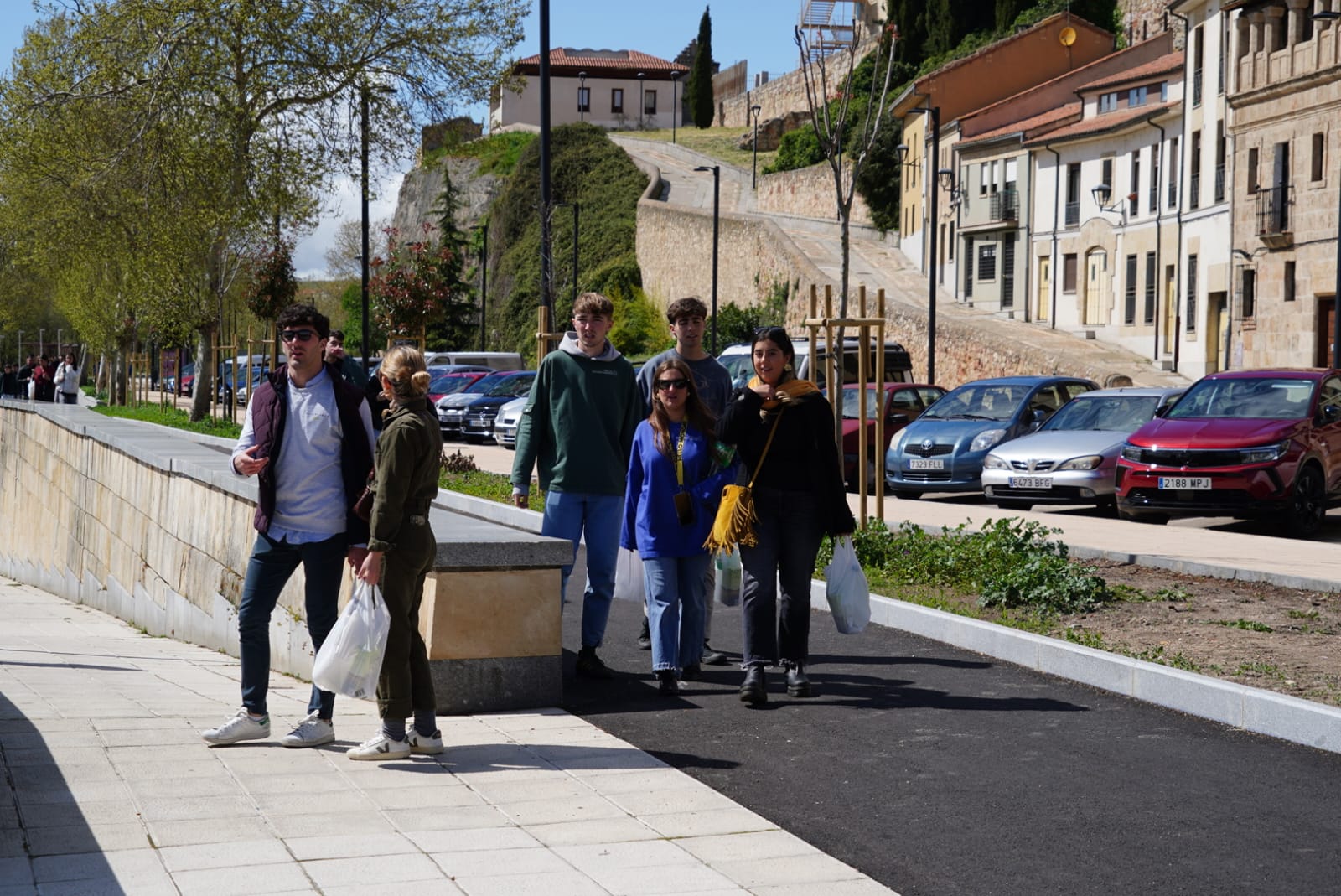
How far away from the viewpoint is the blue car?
1983cm

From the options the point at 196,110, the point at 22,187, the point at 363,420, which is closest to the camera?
the point at 363,420

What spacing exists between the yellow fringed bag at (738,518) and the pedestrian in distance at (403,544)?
1.53 meters

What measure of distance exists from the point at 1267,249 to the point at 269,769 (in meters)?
35.6

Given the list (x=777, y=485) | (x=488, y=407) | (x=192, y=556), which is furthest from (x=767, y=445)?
(x=488, y=407)

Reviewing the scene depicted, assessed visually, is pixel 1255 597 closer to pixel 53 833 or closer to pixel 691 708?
pixel 691 708

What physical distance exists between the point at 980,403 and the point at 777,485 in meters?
14.4

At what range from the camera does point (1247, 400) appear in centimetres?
1677

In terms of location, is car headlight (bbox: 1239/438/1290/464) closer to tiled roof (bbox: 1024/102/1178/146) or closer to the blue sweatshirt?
the blue sweatshirt

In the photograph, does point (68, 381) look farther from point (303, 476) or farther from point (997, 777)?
point (997, 777)

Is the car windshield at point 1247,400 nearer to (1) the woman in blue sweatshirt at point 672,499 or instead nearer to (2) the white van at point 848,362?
(2) the white van at point 848,362

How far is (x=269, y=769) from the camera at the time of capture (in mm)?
5891

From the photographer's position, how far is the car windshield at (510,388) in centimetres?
3397

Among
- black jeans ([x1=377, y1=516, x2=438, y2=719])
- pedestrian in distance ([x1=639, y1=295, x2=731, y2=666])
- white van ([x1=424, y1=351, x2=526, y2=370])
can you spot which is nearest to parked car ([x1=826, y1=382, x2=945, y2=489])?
pedestrian in distance ([x1=639, y1=295, x2=731, y2=666])

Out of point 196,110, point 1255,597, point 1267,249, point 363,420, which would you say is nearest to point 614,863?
point 363,420
